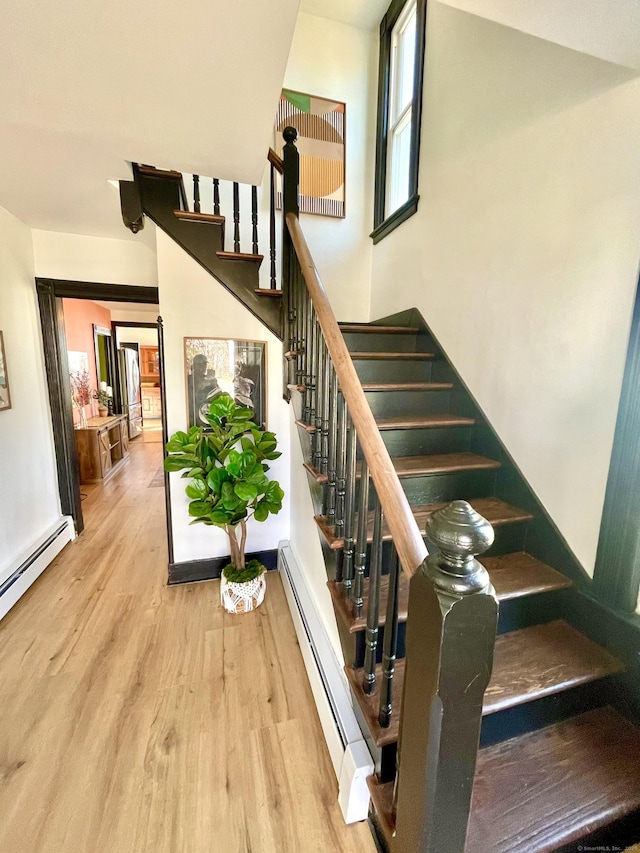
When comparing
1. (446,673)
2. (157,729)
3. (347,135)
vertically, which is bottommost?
(157,729)

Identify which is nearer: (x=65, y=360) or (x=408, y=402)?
(x=408, y=402)

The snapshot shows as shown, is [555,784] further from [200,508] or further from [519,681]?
[200,508]

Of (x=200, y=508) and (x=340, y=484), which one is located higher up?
(x=340, y=484)

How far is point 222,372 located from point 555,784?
2279 millimetres

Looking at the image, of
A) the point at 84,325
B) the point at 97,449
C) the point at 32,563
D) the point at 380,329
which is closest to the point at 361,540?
the point at 380,329

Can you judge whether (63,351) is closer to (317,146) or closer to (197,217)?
(197,217)

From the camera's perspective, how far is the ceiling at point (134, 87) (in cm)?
98

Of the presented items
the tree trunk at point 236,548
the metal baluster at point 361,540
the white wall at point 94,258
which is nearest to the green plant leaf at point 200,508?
the tree trunk at point 236,548

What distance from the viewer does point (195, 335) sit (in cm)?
219

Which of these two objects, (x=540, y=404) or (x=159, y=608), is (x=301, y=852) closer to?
(x=159, y=608)

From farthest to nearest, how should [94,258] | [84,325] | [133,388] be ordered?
[133,388]
[84,325]
[94,258]

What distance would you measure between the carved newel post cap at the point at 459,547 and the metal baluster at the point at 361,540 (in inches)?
13.4

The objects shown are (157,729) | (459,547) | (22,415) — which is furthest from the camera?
(22,415)

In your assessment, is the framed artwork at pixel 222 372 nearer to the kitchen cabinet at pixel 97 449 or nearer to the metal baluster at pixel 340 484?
the metal baluster at pixel 340 484
